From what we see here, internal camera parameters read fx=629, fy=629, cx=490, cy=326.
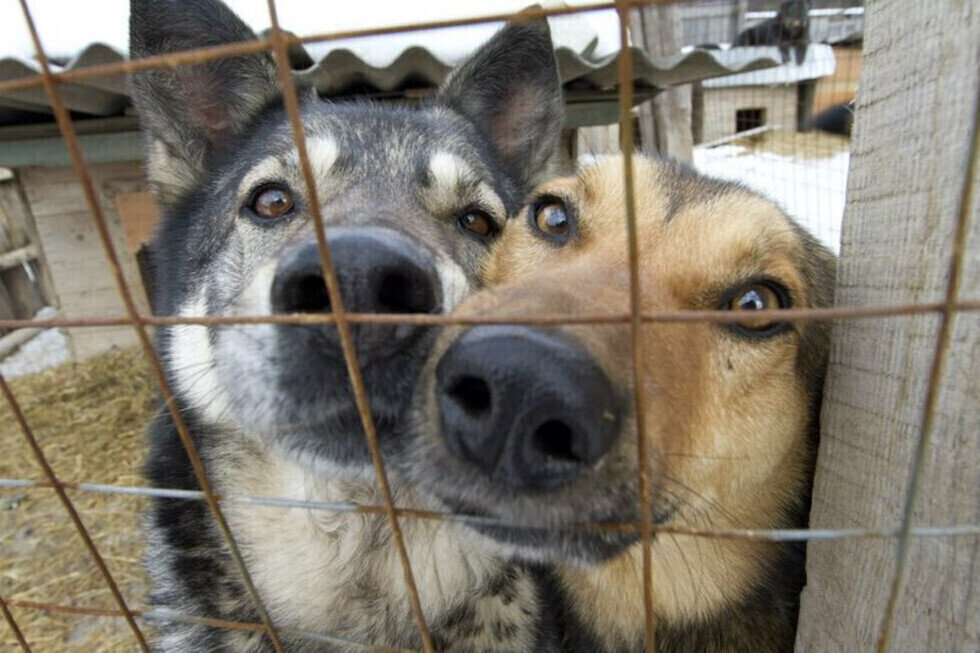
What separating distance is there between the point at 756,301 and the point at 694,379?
0.33m

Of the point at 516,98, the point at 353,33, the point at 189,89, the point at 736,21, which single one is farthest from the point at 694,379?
the point at 736,21

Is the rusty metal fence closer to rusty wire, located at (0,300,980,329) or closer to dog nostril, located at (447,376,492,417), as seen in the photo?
rusty wire, located at (0,300,980,329)

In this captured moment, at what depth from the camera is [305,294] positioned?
4.44 feet

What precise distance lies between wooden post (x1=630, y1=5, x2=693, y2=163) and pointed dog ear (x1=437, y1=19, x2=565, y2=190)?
3.93 metres

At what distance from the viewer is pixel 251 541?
1.99 metres

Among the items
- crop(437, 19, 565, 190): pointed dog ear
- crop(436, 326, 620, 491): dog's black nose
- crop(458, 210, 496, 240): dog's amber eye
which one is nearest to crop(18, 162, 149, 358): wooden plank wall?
crop(437, 19, 565, 190): pointed dog ear

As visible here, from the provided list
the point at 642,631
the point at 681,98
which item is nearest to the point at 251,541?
the point at 642,631

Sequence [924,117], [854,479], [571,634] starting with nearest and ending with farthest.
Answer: [924,117], [854,479], [571,634]

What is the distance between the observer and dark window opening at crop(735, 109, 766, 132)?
1120 cm

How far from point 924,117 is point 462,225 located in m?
1.51

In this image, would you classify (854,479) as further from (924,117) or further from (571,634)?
(571,634)

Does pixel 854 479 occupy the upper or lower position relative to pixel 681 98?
lower

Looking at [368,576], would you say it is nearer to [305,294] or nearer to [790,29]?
[305,294]

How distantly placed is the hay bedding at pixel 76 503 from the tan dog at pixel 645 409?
2163mm
